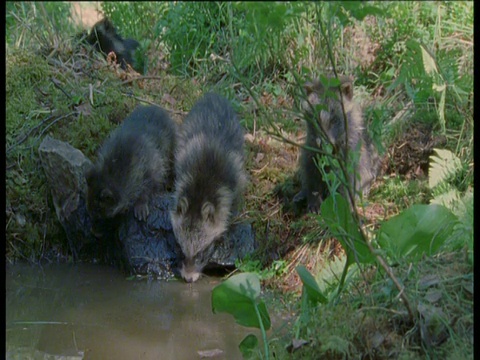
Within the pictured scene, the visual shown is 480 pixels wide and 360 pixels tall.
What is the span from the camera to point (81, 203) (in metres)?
8.31

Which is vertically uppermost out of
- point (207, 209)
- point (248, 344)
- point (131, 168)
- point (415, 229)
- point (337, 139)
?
point (415, 229)

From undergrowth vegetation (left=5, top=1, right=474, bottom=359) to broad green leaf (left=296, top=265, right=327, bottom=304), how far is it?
11 mm

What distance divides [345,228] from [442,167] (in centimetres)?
286

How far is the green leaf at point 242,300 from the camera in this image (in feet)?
16.1

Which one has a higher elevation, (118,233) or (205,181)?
(205,181)

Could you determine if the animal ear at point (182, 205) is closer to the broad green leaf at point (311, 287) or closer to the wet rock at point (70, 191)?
the wet rock at point (70, 191)

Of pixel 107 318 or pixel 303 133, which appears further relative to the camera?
pixel 303 133

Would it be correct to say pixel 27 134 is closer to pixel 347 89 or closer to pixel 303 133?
pixel 303 133

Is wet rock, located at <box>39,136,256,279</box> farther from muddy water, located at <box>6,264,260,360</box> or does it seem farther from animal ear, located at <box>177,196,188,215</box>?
animal ear, located at <box>177,196,188,215</box>

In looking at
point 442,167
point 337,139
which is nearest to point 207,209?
point 337,139

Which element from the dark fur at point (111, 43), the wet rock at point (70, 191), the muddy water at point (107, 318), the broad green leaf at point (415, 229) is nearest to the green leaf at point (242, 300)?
the muddy water at point (107, 318)

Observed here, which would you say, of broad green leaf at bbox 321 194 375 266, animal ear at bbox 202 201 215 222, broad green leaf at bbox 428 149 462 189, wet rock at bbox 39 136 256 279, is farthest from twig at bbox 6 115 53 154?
broad green leaf at bbox 321 194 375 266

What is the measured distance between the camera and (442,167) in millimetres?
7676

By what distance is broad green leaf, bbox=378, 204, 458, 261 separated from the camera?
5.22m
